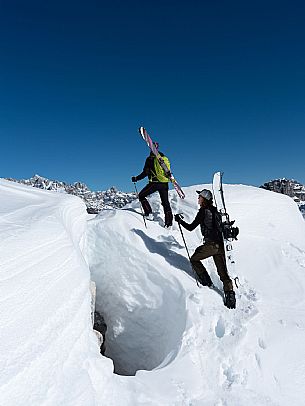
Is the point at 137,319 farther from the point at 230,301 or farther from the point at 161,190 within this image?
the point at 161,190

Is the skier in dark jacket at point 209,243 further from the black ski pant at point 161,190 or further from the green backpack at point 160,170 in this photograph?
the green backpack at point 160,170

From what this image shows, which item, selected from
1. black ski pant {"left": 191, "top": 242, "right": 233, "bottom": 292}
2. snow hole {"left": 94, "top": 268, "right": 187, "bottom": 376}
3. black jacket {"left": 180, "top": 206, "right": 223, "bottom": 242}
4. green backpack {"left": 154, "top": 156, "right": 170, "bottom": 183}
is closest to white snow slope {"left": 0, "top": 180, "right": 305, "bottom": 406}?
snow hole {"left": 94, "top": 268, "right": 187, "bottom": 376}

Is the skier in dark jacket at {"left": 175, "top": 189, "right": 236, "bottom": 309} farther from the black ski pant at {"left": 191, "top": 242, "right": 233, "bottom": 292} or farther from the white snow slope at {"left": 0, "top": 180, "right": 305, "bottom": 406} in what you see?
the white snow slope at {"left": 0, "top": 180, "right": 305, "bottom": 406}

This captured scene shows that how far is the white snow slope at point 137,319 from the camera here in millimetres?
3369

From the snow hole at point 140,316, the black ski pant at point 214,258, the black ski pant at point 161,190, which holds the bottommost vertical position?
the snow hole at point 140,316

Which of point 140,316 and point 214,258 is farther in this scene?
point 214,258

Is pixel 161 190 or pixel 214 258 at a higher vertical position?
pixel 161 190

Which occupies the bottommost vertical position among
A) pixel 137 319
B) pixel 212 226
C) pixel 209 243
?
pixel 137 319

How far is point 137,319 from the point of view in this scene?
24.1 ft

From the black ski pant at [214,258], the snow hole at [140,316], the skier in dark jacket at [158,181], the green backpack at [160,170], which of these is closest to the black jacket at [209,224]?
the black ski pant at [214,258]

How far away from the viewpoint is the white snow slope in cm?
337

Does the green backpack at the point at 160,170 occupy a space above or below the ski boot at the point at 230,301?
above

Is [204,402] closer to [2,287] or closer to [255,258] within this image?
[2,287]

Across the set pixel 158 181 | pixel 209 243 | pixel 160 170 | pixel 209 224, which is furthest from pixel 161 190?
pixel 209 243
